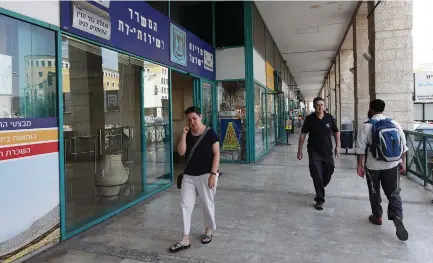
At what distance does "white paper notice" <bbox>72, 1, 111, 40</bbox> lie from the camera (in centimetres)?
336

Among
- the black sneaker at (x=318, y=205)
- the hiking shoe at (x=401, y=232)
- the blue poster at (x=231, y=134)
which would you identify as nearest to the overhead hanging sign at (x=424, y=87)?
the blue poster at (x=231, y=134)

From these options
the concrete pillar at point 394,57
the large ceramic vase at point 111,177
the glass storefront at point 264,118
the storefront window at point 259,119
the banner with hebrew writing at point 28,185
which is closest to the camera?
the banner with hebrew writing at point 28,185

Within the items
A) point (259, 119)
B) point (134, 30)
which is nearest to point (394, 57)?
point (259, 119)

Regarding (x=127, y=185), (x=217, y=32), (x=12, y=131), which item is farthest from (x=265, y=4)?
(x=12, y=131)

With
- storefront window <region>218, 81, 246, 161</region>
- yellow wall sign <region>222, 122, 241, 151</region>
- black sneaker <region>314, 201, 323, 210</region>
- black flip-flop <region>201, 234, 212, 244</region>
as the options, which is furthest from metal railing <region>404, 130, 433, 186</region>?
black flip-flop <region>201, 234, 212, 244</region>

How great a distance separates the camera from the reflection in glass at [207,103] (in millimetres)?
7632

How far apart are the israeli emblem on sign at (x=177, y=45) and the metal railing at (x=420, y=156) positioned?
4.78m

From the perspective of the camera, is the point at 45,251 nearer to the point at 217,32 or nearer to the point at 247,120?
the point at 247,120

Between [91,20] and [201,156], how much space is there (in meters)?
2.20

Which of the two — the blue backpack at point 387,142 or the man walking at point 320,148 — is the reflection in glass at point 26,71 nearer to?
the man walking at point 320,148

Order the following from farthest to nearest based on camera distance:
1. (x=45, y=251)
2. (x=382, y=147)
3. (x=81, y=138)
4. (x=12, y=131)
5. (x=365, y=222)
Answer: (x=81, y=138) → (x=365, y=222) → (x=382, y=147) → (x=45, y=251) → (x=12, y=131)

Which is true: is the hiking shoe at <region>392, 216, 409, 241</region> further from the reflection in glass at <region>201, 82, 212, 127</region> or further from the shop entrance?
the shop entrance

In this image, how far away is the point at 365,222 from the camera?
3.63 meters

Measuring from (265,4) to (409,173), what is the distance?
220 inches
